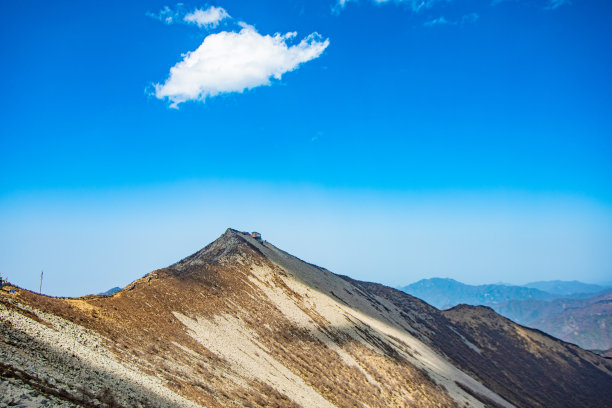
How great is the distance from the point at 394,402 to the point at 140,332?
94.6 feet

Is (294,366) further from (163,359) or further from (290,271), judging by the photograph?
(290,271)

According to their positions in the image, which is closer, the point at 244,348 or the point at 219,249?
the point at 244,348

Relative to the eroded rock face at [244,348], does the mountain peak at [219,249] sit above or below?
above

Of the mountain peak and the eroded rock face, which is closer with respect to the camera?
the eroded rock face

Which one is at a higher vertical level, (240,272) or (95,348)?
(240,272)

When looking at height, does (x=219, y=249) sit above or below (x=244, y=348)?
above

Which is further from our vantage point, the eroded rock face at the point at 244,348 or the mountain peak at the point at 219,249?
the mountain peak at the point at 219,249

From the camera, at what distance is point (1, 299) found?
24.2 metres

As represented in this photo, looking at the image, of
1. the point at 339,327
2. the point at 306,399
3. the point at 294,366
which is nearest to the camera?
the point at 306,399

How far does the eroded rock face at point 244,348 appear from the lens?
21188 millimetres

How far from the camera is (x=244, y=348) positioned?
37094 mm

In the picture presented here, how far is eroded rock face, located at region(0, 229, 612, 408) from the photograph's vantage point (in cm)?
2119

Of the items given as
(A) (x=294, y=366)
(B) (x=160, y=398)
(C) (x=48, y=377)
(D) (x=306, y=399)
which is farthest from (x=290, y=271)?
(C) (x=48, y=377)

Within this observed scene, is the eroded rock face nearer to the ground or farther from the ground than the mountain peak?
nearer to the ground
